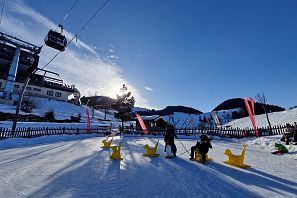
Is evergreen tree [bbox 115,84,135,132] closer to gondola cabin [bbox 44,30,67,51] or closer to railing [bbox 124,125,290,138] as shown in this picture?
railing [bbox 124,125,290,138]

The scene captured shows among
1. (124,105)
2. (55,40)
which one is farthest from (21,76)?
(55,40)

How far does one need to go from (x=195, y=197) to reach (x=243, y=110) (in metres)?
77.5

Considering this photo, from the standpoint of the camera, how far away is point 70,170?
21.2ft

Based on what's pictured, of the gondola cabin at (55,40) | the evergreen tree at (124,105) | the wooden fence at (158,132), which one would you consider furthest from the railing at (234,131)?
the gondola cabin at (55,40)

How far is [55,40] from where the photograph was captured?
13.4m

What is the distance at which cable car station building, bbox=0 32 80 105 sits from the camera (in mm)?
40175

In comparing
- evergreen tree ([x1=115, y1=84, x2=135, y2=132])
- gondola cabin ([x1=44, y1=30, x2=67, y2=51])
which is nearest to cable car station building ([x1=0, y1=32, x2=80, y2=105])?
evergreen tree ([x1=115, y1=84, x2=135, y2=132])

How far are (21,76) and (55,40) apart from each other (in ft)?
155

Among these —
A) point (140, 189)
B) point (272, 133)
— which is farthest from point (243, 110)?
point (140, 189)

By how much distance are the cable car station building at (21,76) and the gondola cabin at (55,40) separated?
3193cm

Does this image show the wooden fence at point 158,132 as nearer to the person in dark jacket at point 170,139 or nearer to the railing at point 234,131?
the railing at point 234,131

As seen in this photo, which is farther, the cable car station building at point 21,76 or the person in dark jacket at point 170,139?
the cable car station building at point 21,76

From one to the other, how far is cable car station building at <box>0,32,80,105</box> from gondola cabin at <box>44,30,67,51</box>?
31.9 meters

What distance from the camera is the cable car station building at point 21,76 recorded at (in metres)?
40.2
